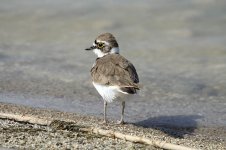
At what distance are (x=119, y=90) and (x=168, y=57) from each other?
536cm

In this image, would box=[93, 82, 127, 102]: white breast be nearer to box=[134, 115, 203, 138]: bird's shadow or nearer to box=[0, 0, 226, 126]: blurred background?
box=[134, 115, 203, 138]: bird's shadow

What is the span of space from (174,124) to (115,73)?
51.2 inches

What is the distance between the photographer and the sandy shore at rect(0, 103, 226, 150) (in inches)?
247

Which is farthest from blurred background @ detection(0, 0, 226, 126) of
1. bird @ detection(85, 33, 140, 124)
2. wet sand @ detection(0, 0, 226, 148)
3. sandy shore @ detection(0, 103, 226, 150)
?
bird @ detection(85, 33, 140, 124)

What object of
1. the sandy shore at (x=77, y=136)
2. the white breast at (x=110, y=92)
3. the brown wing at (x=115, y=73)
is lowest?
the sandy shore at (x=77, y=136)

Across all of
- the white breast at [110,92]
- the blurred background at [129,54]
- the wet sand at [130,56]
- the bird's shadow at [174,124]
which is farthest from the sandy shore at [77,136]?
the blurred background at [129,54]

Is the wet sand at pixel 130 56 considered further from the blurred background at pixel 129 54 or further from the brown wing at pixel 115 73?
the brown wing at pixel 115 73

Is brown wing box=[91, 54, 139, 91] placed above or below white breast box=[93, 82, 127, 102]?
above

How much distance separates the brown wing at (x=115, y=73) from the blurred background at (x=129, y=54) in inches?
32.9

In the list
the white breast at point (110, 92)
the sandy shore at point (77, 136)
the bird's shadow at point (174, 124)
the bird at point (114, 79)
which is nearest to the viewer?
the sandy shore at point (77, 136)

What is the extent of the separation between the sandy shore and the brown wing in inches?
21.8

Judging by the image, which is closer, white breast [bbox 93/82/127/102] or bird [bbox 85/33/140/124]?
bird [bbox 85/33/140/124]

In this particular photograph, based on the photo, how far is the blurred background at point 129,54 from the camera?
9.41m

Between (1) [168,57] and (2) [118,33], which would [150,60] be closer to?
(1) [168,57]
